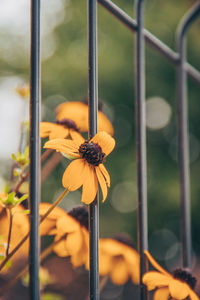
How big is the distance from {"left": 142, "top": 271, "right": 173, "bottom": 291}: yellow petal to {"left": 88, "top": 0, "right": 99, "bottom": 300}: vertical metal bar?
2.6 inches

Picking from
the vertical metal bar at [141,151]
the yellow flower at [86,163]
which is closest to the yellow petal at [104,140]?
the yellow flower at [86,163]

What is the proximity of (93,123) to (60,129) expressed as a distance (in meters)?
0.08

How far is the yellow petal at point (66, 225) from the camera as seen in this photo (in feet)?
1.33

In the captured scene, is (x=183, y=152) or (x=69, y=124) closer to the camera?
(x=69, y=124)

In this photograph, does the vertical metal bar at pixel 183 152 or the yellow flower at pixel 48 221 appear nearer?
the yellow flower at pixel 48 221

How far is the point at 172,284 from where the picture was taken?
1.27 ft

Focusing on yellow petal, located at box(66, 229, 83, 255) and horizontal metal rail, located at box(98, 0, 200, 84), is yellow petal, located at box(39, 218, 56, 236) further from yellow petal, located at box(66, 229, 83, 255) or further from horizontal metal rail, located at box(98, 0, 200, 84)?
horizontal metal rail, located at box(98, 0, 200, 84)

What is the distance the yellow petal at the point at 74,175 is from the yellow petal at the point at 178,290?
179 mm

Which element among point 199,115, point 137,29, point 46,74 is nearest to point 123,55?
point 46,74

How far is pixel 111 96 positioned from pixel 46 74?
14.2 inches

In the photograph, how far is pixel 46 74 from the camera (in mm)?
1641

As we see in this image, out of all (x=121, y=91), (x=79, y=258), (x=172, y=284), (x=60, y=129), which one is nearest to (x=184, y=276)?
(x=172, y=284)

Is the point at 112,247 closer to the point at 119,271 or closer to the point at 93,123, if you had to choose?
the point at 119,271

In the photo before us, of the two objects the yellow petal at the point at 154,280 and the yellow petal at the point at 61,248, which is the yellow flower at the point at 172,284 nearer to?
the yellow petal at the point at 154,280
